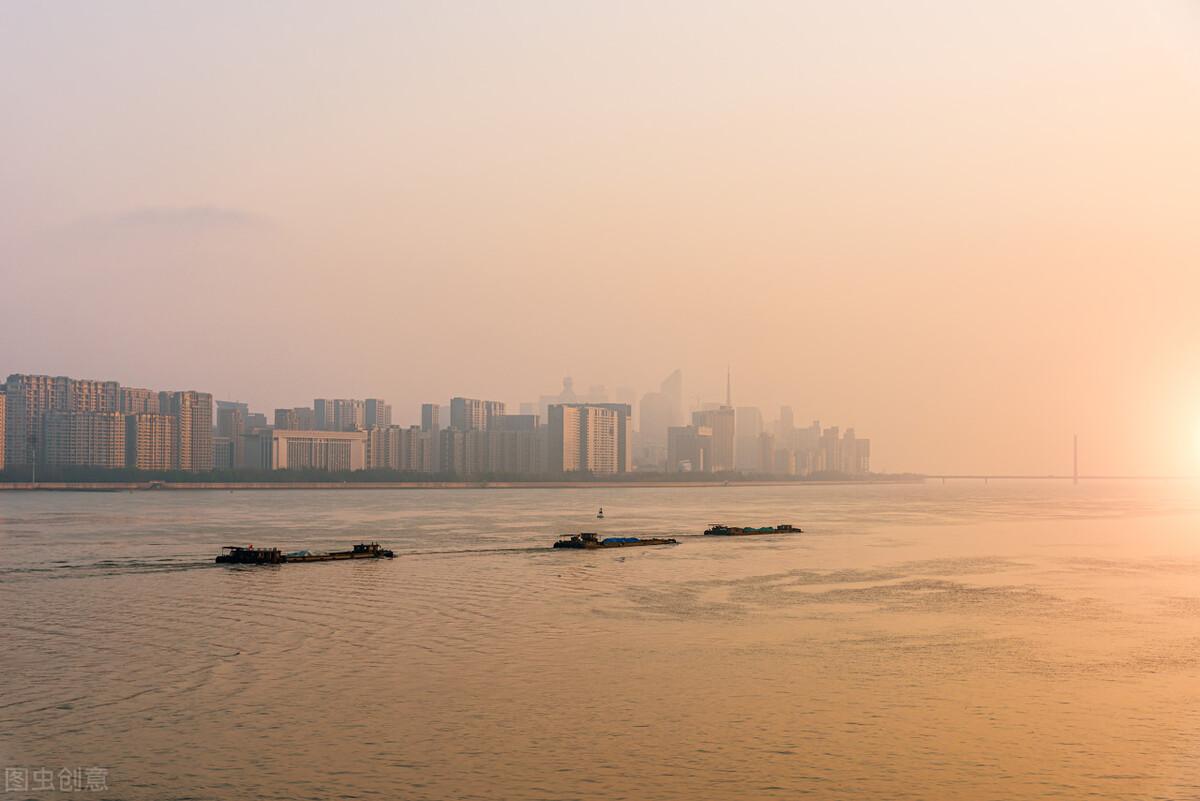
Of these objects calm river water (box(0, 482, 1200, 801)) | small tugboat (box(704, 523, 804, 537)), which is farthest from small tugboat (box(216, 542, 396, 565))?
small tugboat (box(704, 523, 804, 537))

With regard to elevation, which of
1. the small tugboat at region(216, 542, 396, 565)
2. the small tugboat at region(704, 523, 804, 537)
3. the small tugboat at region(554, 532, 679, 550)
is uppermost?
the small tugboat at region(216, 542, 396, 565)

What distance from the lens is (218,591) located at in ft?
198

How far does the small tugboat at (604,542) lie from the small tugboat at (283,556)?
53.6 feet

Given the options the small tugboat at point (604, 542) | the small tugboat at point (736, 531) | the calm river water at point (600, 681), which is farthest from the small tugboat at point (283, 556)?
the small tugboat at point (736, 531)

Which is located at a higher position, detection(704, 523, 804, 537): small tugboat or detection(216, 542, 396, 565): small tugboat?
detection(216, 542, 396, 565): small tugboat

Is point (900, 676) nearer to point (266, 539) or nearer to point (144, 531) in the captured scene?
point (266, 539)

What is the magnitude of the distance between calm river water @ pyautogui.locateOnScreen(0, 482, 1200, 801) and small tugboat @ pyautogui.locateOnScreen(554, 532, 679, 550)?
1599cm

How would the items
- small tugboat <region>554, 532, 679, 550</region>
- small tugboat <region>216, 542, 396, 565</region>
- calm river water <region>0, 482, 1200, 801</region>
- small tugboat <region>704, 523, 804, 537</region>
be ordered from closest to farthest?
calm river water <region>0, 482, 1200, 801</region> → small tugboat <region>216, 542, 396, 565</region> → small tugboat <region>554, 532, 679, 550</region> → small tugboat <region>704, 523, 804, 537</region>

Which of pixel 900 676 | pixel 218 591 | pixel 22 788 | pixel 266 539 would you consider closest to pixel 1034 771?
pixel 900 676

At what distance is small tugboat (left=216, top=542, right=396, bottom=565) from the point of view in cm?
7681

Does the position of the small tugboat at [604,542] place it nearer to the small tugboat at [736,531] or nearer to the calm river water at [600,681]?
the small tugboat at [736,531]

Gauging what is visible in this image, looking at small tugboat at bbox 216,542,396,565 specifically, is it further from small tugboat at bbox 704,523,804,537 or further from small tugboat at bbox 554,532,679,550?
small tugboat at bbox 704,523,804,537

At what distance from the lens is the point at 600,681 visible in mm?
36000

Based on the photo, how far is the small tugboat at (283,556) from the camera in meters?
76.8
